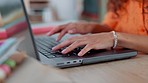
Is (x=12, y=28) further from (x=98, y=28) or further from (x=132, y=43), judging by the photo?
(x=98, y=28)

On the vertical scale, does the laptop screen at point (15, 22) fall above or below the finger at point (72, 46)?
above

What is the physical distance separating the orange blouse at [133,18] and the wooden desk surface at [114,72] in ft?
1.05

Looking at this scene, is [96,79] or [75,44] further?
[75,44]

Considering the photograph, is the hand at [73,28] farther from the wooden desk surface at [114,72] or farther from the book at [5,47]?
the book at [5,47]

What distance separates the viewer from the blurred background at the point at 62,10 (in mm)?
3462

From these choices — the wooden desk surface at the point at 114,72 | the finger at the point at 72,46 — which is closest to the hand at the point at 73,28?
the finger at the point at 72,46

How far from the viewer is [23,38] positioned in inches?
24.2

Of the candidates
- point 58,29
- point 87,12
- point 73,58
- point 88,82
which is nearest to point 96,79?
point 88,82

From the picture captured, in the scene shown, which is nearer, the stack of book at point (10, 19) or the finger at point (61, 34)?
the stack of book at point (10, 19)

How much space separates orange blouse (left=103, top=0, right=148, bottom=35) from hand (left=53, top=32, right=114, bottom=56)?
26 cm

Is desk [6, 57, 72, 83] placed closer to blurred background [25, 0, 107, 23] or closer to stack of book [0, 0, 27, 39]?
stack of book [0, 0, 27, 39]

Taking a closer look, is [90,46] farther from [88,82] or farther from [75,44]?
[88,82]

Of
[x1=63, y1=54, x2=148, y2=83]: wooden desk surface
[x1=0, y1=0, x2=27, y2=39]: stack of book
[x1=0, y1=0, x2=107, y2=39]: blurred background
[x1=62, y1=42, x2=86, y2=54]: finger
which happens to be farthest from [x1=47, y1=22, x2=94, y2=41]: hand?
[x1=0, y1=0, x2=107, y2=39]: blurred background

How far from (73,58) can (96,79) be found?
137 mm
